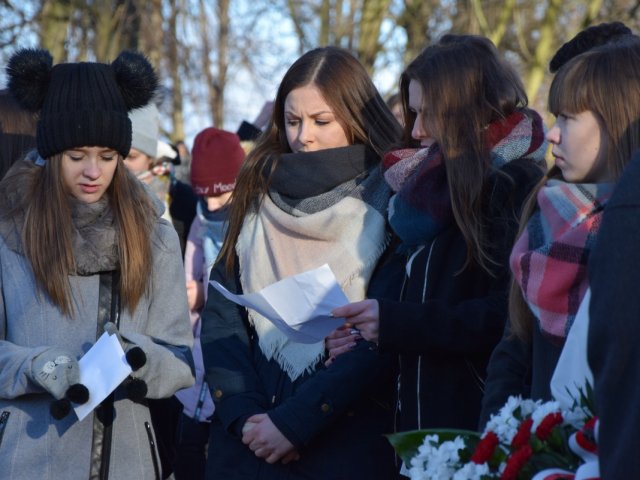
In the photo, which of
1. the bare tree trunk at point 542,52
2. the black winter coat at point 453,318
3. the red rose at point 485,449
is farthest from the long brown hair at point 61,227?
the bare tree trunk at point 542,52

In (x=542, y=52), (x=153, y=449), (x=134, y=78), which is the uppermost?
(x=542, y=52)

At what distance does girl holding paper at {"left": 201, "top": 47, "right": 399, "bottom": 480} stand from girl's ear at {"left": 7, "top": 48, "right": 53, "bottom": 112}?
794mm

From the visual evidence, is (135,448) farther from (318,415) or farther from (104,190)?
(104,190)

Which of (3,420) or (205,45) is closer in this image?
(3,420)

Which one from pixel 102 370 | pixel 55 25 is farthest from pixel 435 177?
pixel 55 25

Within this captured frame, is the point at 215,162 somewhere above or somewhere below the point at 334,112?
below

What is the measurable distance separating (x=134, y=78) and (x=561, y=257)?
6.69 ft

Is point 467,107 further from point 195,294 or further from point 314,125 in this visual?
point 195,294

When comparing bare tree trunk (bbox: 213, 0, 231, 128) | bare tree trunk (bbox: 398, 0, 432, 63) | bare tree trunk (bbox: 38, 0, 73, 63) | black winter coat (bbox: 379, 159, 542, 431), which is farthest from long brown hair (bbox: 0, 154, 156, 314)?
bare tree trunk (bbox: 213, 0, 231, 128)

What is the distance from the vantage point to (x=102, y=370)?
3.42m

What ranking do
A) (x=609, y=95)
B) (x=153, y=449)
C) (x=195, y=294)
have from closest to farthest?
(x=609, y=95) < (x=153, y=449) < (x=195, y=294)

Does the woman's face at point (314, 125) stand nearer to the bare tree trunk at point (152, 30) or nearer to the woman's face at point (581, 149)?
the woman's face at point (581, 149)

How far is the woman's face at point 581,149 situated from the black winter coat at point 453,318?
23.5 inches

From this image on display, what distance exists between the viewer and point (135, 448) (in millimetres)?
3682
